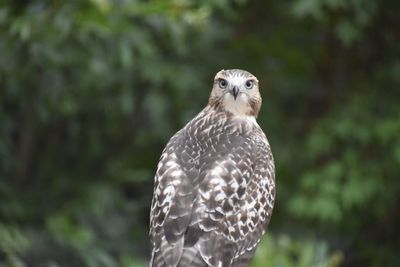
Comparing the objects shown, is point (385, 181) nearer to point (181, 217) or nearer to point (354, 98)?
point (354, 98)

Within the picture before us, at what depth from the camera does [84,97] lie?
1023 centimetres

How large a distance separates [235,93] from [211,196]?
0.87 meters

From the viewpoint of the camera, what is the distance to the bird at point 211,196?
19.1 ft

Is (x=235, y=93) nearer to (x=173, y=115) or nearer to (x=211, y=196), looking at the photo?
(x=211, y=196)

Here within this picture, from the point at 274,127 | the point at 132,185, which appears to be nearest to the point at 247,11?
the point at 274,127

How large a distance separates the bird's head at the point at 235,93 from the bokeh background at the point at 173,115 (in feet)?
5.37

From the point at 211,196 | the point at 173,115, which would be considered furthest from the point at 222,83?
the point at 173,115

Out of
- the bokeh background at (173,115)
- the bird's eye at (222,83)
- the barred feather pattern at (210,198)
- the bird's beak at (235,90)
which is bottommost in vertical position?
the barred feather pattern at (210,198)

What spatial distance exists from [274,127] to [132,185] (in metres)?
1.54

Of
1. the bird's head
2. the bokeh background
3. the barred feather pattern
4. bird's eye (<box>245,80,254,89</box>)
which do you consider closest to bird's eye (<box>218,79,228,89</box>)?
the bird's head

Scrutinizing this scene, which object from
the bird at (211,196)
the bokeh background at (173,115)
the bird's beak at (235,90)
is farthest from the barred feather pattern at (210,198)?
the bokeh background at (173,115)

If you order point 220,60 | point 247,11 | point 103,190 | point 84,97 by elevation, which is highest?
point 247,11

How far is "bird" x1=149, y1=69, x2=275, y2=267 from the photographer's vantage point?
5.83 metres

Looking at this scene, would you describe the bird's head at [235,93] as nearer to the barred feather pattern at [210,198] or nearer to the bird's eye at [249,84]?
the bird's eye at [249,84]
